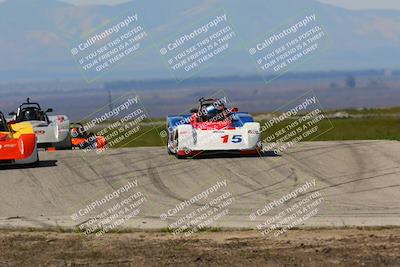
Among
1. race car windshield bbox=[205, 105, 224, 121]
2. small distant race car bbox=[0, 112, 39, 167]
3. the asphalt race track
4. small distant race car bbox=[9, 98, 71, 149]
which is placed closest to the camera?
the asphalt race track

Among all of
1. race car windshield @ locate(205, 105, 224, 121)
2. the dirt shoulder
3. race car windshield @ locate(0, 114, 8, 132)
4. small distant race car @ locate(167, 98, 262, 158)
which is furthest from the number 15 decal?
the dirt shoulder

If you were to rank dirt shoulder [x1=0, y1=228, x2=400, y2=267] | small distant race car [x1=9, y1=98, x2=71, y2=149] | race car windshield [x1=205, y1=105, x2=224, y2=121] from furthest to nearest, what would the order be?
small distant race car [x1=9, y1=98, x2=71, y2=149] < race car windshield [x1=205, y1=105, x2=224, y2=121] < dirt shoulder [x1=0, y1=228, x2=400, y2=267]

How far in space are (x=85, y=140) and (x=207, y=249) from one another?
21018 millimetres

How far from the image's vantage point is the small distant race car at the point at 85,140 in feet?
107

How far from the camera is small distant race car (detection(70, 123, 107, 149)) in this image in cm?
3256

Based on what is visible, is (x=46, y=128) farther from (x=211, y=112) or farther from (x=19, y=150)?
(x=19, y=150)

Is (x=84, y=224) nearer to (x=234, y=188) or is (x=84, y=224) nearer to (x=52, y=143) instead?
(x=234, y=188)

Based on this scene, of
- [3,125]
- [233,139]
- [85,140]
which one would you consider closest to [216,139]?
[233,139]

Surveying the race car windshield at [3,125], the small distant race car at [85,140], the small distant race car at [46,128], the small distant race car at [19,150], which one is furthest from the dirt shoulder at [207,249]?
the small distant race car at [85,140]

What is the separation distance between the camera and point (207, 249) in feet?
43.2

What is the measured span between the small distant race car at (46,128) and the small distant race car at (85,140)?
5.30ft

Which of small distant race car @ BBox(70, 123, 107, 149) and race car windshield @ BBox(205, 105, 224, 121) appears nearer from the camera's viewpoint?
race car windshield @ BBox(205, 105, 224, 121)

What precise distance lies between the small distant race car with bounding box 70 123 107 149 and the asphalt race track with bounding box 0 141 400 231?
20.4ft

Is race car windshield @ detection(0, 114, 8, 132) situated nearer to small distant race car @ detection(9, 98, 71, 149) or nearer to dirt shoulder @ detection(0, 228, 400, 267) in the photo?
small distant race car @ detection(9, 98, 71, 149)
